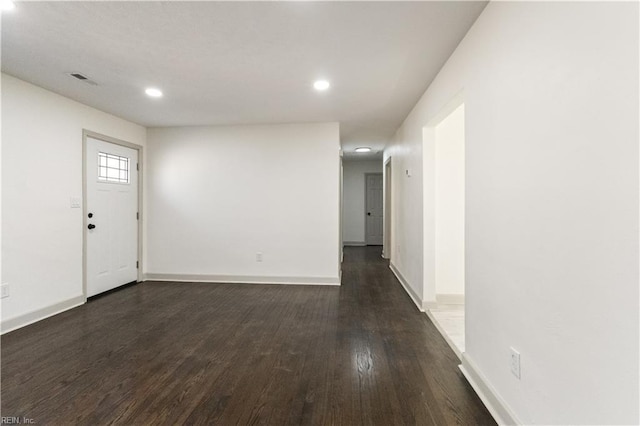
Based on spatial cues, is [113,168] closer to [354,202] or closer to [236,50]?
[236,50]

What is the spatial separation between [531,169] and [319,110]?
294cm

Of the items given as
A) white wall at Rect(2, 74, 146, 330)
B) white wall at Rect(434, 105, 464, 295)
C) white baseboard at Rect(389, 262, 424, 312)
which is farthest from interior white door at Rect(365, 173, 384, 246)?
white wall at Rect(2, 74, 146, 330)

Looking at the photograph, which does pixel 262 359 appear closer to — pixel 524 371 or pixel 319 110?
pixel 524 371

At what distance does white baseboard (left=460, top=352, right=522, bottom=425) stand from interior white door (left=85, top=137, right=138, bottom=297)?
4.33 meters

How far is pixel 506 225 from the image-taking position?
1636mm

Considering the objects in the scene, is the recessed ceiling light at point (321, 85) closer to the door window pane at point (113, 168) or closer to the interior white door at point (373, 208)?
the door window pane at point (113, 168)

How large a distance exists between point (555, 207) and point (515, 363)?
0.85 m

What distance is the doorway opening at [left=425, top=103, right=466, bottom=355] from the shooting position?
343 cm

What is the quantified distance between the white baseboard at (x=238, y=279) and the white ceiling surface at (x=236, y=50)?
98.9 inches

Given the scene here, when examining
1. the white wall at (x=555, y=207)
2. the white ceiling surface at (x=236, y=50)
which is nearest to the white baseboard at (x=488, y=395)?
the white wall at (x=555, y=207)

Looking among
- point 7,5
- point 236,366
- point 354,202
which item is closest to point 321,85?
point 7,5

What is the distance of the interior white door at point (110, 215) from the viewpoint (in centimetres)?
387

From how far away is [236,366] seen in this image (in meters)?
2.24

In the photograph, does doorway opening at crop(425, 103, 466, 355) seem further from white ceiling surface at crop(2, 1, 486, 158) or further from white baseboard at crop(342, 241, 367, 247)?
white baseboard at crop(342, 241, 367, 247)
